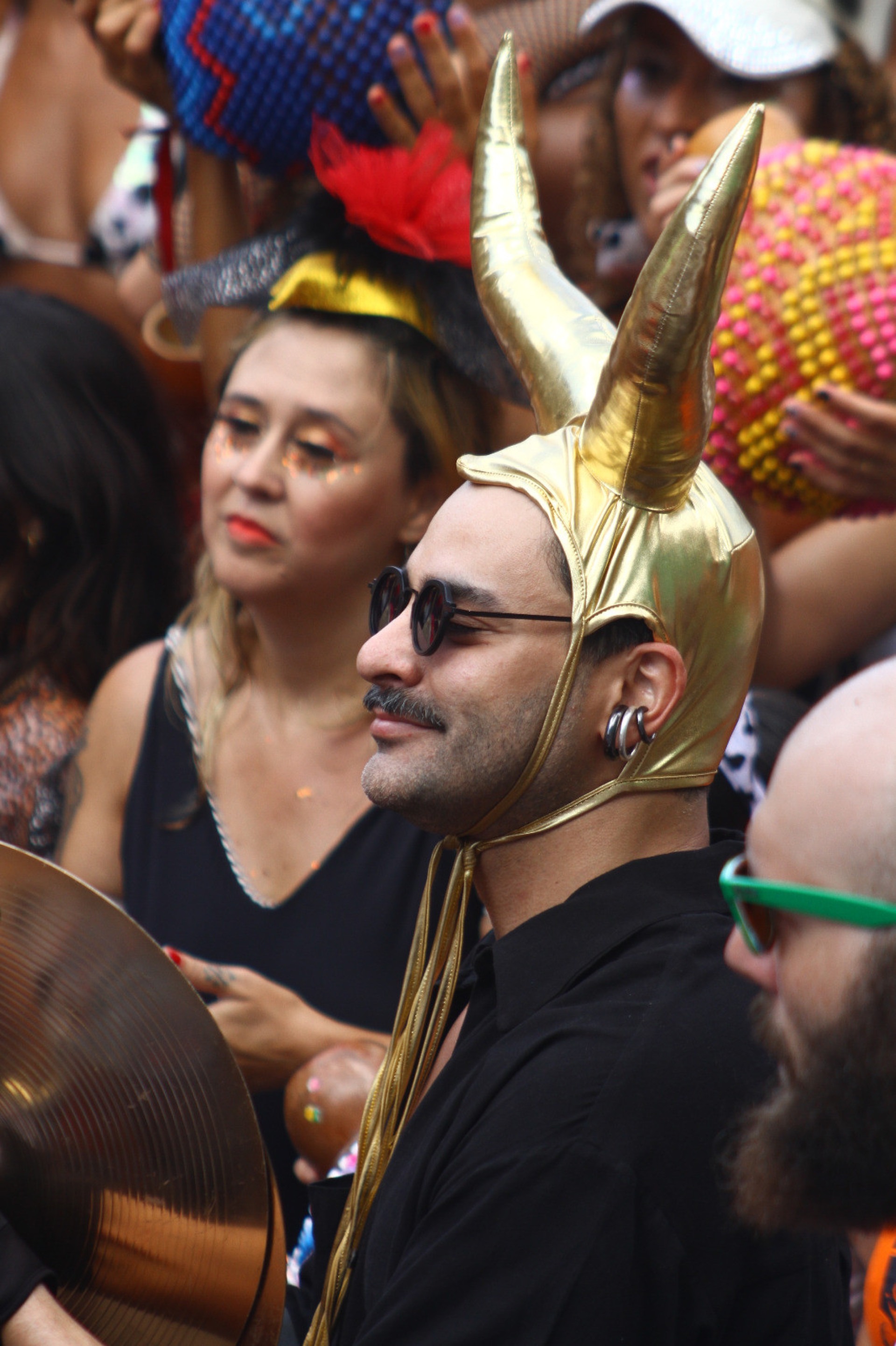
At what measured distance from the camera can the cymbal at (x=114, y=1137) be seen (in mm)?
1439

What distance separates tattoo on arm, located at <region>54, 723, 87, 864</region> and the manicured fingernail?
4.77 ft

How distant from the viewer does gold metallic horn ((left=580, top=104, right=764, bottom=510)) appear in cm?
152

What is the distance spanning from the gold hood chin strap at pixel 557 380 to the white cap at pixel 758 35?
0.80 m

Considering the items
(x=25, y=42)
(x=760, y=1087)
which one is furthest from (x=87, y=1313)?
(x=25, y=42)

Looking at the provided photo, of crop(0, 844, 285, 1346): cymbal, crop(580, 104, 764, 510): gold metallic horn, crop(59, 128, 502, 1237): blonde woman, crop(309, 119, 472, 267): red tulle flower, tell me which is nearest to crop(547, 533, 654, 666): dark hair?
crop(580, 104, 764, 510): gold metallic horn

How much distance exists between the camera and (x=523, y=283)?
6.35 feet

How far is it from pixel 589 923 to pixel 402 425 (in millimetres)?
1225

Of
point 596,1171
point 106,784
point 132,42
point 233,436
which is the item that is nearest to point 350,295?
point 233,436

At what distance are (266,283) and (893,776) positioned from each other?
1.90 m

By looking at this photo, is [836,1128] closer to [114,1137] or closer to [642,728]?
[642,728]

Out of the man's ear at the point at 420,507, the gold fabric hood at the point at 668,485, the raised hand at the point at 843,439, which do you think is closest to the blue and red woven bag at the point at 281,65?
the man's ear at the point at 420,507

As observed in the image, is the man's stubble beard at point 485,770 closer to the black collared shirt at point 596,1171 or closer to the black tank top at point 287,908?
the black collared shirt at point 596,1171

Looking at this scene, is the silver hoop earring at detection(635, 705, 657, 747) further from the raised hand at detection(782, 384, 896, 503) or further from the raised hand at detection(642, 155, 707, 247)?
the raised hand at detection(642, 155, 707, 247)

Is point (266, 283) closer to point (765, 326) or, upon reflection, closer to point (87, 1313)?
point (765, 326)
